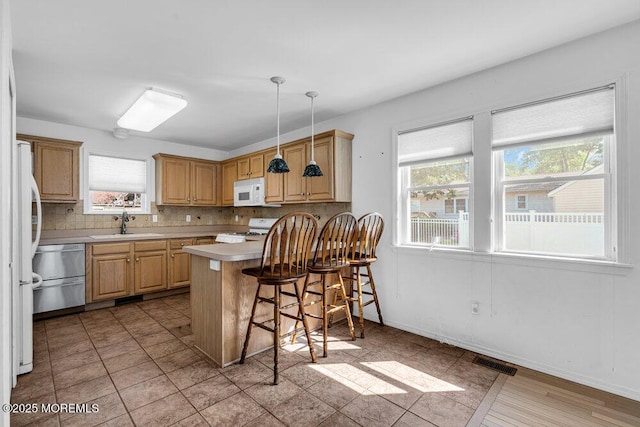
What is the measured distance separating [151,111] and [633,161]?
4.12 metres

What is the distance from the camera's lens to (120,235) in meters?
4.41

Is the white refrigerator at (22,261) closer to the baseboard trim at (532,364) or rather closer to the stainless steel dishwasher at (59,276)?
the stainless steel dishwasher at (59,276)

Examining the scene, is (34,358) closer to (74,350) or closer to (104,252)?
(74,350)

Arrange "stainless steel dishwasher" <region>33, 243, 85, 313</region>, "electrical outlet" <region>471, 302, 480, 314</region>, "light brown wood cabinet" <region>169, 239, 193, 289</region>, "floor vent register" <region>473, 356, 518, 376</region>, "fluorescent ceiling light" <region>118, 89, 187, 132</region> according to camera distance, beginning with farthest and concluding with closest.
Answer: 1. "light brown wood cabinet" <region>169, 239, 193, 289</region>
2. "stainless steel dishwasher" <region>33, 243, 85, 313</region>
3. "fluorescent ceiling light" <region>118, 89, 187, 132</region>
4. "electrical outlet" <region>471, 302, 480, 314</region>
5. "floor vent register" <region>473, 356, 518, 376</region>

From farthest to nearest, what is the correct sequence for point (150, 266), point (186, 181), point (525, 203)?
point (186, 181) < point (150, 266) < point (525, 203)

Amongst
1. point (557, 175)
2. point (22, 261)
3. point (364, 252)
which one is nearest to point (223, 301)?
point (364, 252)

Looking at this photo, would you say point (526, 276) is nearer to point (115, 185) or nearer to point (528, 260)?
point (528, 260)

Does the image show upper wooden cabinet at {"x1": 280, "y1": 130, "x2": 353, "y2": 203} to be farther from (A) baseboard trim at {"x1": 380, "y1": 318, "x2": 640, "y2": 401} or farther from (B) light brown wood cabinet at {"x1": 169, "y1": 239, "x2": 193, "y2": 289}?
(B) light brown wood cabinet at {"x1": 169, "y1": 239, "x2": 193, "y2": 289}

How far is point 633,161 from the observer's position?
80.4 inches

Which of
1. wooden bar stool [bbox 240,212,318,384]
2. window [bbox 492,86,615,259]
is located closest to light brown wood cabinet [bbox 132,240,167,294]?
wooden bar stool [bbox 240,212,318,384]

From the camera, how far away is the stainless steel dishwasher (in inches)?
139

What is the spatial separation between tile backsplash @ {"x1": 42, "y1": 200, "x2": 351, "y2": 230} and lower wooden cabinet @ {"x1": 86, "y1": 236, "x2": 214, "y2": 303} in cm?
70

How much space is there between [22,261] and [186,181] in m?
2.97

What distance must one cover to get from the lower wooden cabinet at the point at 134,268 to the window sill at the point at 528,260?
11.0 ft
